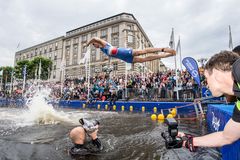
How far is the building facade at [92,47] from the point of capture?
160 ft

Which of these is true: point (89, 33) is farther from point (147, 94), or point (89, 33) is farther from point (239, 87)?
point (239, 87)

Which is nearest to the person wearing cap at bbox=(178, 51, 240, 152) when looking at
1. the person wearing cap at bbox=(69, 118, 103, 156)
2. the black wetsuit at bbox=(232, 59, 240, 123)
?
the black wetsuit at bbox=(232, 59, 240, 123)

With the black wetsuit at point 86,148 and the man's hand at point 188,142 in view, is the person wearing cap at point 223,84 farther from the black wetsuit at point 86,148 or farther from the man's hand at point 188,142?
the black wetsuit at point 86,148

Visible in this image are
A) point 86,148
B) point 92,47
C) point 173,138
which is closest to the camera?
point 173,138

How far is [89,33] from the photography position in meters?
59.8

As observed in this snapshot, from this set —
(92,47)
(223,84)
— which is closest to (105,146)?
(223,84)

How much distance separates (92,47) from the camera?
5584 cm

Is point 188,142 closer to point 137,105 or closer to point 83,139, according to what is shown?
point 83,139

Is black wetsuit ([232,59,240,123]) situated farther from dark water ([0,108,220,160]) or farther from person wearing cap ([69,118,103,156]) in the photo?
person wearing cap ([69,118,103,156])

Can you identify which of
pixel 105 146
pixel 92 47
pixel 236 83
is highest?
pixel 92 47

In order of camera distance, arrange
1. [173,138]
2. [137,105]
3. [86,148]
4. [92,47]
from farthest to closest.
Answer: [92,47]
[137,105]
[86,148]
[173,138]

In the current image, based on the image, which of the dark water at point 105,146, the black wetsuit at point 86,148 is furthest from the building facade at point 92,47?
the black wetsuit at point 86,148

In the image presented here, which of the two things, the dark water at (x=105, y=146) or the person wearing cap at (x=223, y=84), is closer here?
the person wearing cap at (x=223, y=84)

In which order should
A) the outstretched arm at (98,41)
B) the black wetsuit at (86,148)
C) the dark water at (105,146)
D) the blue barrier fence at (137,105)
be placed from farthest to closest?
1. the blue barrier fence at (137,105)
2. the outstretched arm at (98,41)
3. the black wetsuit at (86,148)
4. the dark water at (105,146)
